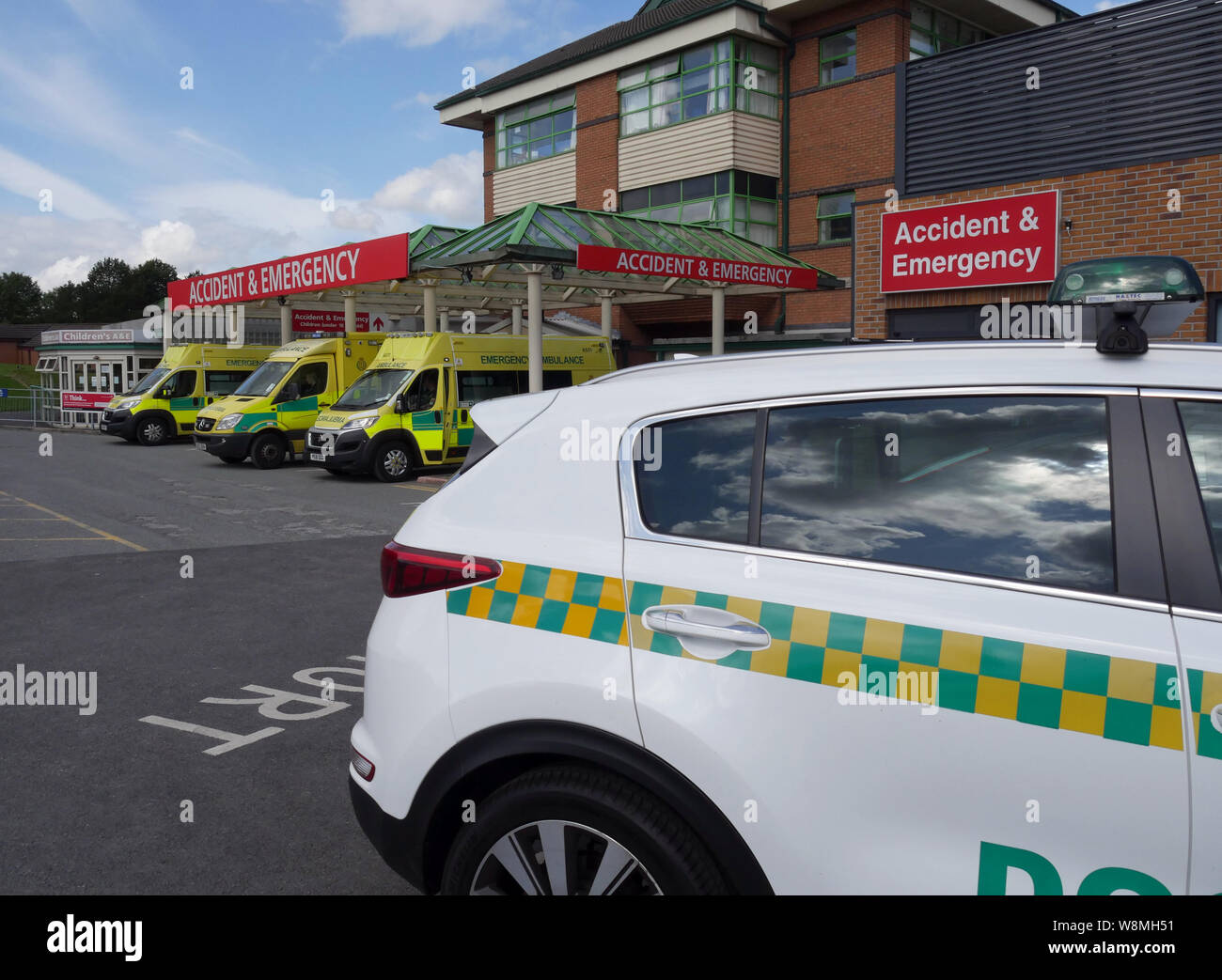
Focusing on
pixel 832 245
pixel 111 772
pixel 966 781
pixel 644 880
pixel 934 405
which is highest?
pixel 832 245

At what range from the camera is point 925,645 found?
2.08 m

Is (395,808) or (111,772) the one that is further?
(111,772)

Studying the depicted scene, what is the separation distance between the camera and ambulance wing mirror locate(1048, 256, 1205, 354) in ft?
7.16

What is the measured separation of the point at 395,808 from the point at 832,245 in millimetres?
24508

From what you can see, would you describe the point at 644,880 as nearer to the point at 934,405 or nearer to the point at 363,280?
the point at 934,405

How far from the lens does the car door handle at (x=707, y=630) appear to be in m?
2.22

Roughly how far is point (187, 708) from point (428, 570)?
327cm

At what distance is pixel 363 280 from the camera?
2142 cm

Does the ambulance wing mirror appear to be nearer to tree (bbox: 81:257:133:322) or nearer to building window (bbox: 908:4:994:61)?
building window (bbox: 908:4:994:61)

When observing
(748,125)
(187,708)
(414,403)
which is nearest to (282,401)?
(414,403)

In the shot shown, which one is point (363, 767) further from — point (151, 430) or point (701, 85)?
point (151, 430)

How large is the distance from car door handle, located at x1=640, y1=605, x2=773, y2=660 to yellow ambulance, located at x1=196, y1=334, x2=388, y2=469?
Answer: 2023cm

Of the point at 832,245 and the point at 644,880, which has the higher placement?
the point at 832,245
